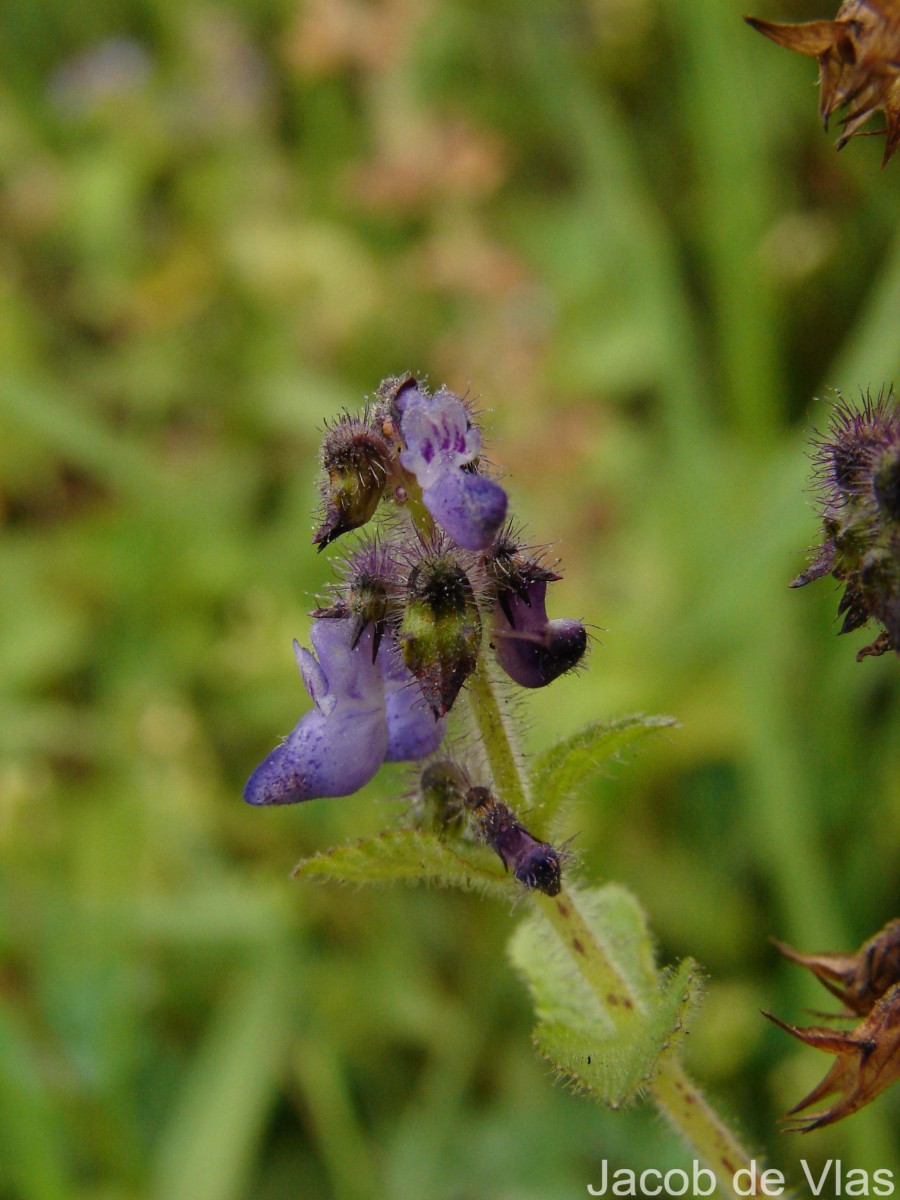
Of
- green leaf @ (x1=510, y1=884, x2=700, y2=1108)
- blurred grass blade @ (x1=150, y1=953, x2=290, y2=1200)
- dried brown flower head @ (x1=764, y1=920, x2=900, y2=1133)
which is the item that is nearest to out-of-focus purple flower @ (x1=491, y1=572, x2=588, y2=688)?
green leaf @ (x1=510, y1=884, x2=700, y2=1108)

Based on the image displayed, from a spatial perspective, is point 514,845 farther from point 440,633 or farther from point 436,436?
point 436,436

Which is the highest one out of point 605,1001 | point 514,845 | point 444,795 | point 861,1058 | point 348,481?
point 348,481

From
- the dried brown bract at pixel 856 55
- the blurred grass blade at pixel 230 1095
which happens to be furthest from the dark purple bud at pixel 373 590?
the blurred grass blade at pixel 230 1095

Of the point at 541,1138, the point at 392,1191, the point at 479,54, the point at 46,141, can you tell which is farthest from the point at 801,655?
the point at 46,141

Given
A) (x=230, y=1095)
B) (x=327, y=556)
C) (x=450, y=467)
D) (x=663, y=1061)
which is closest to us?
(x=450, y=467)

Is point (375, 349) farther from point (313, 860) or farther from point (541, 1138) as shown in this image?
point (313, 860)

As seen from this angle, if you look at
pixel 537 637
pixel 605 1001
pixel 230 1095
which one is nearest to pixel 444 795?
pixel 537 637

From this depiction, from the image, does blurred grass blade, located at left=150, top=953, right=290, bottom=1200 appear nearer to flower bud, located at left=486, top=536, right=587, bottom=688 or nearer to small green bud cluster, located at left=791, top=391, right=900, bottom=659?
flower bud, located at left=486, top=536, right=587, bottom=688
